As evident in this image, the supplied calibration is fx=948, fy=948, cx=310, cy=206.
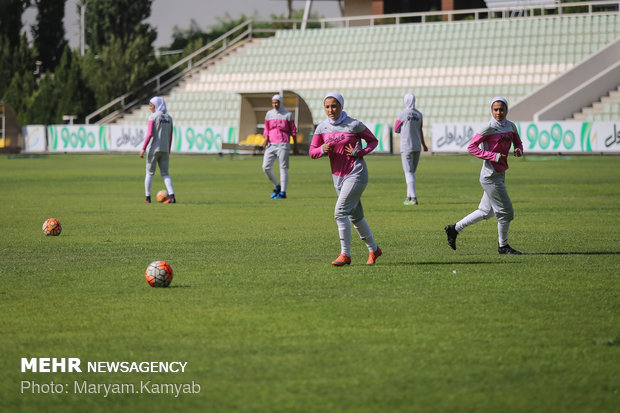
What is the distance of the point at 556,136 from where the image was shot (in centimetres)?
4138

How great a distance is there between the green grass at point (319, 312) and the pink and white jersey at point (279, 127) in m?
4.83

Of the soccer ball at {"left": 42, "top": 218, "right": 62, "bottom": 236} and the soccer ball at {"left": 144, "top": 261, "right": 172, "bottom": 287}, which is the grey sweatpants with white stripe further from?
the soccer ball at {"left": 42, "top": 218, "right": 62, "bottom": 236}

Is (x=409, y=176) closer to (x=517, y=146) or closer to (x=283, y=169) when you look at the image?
(x=283, y=169)

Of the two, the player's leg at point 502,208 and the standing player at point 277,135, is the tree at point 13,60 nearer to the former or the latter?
the standing player at point 277,135

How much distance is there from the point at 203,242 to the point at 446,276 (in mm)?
4256

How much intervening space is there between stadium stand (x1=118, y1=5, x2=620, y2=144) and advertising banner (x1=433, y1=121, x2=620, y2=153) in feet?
16.0

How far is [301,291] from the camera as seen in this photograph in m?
8.59

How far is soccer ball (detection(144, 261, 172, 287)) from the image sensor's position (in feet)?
28.9

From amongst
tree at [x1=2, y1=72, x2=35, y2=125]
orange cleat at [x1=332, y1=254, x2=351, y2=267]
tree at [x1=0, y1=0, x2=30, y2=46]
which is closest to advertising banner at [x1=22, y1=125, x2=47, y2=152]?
tree at [x1=2, y1=72, x2=35, y2=125]

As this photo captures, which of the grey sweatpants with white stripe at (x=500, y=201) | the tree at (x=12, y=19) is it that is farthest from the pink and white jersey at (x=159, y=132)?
the tree at (x=12, y=19)

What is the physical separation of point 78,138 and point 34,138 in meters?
2.71

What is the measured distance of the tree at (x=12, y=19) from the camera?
68000 millimetres

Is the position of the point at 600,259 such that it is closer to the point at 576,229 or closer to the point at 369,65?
the point at 576,229

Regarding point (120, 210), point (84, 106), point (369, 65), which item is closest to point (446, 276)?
point (120, 210)
